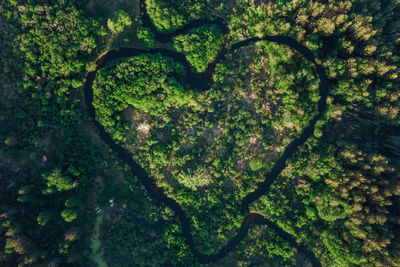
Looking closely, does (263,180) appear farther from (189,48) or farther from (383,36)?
(383,36)

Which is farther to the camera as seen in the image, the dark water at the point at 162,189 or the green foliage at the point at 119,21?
the dark water at the point at 162,189

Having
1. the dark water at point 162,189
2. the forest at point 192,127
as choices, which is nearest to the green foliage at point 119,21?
the forest at point 192,127

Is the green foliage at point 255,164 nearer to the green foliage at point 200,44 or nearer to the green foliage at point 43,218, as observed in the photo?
the green foliage at point 200,44

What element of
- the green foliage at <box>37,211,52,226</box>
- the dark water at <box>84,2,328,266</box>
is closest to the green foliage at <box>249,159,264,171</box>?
the dark water at <box>84,2,328,266</box>

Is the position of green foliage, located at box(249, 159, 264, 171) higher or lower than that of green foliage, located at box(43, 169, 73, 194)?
higher

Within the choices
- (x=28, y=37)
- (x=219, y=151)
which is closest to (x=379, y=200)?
(x=219, y=151)

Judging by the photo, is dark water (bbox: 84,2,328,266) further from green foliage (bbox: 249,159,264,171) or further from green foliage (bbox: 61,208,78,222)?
green foliage (bbox: 61,208,78,222)

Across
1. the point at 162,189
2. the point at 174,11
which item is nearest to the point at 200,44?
the point at 174,11
